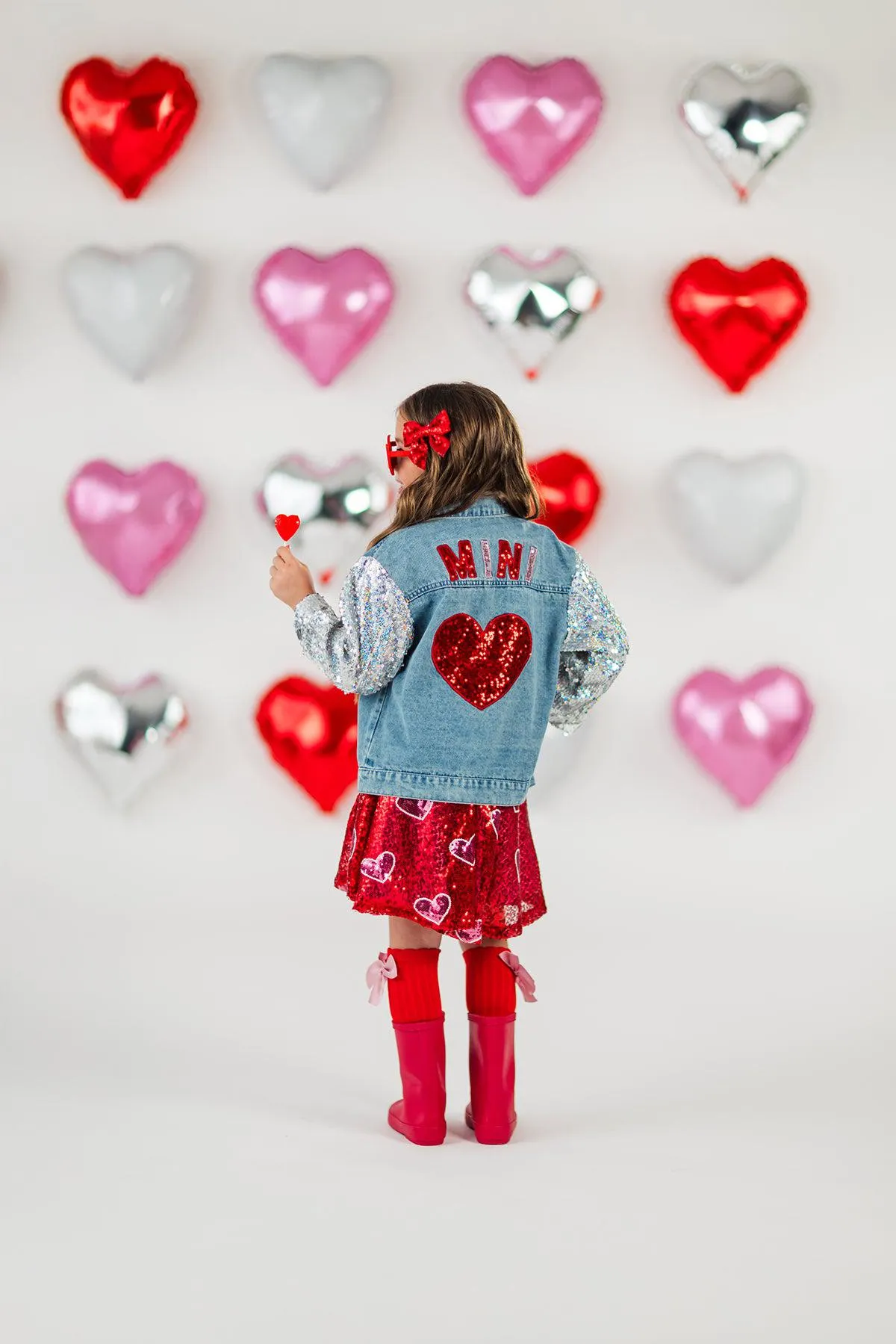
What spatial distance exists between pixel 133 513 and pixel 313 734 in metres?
0.54

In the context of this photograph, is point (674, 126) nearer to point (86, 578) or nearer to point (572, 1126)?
point (86, 578)

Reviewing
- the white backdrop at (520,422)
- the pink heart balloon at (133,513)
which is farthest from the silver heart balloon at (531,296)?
the pink heart balloon at (133,513)

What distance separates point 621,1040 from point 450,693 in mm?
821

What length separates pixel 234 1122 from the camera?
82.7 inches

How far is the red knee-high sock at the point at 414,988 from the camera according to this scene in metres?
2.03

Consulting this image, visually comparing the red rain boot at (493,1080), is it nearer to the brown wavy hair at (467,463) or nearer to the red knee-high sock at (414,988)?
the red knee-high sock at (414,988)

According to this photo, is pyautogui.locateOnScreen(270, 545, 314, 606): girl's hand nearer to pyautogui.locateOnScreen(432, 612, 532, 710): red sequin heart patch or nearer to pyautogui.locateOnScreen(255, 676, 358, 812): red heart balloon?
pyautogui.locateOnScreen(432, 612, 532, 710): red sequin heart patch

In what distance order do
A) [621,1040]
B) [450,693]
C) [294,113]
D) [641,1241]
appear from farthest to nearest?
[294,113] → [621,1040] → [450,693] → [641,1241]

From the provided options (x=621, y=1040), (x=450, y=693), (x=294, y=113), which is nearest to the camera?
(x=450, y=693)

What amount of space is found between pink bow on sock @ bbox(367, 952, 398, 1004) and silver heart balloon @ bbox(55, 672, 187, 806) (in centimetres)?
108

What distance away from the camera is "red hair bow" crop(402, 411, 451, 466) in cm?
201

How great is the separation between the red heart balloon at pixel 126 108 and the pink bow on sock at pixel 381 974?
1.69m

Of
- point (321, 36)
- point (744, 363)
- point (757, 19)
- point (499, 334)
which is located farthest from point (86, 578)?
point (757, 19)

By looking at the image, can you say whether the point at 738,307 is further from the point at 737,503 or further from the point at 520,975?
the point at 520,975
